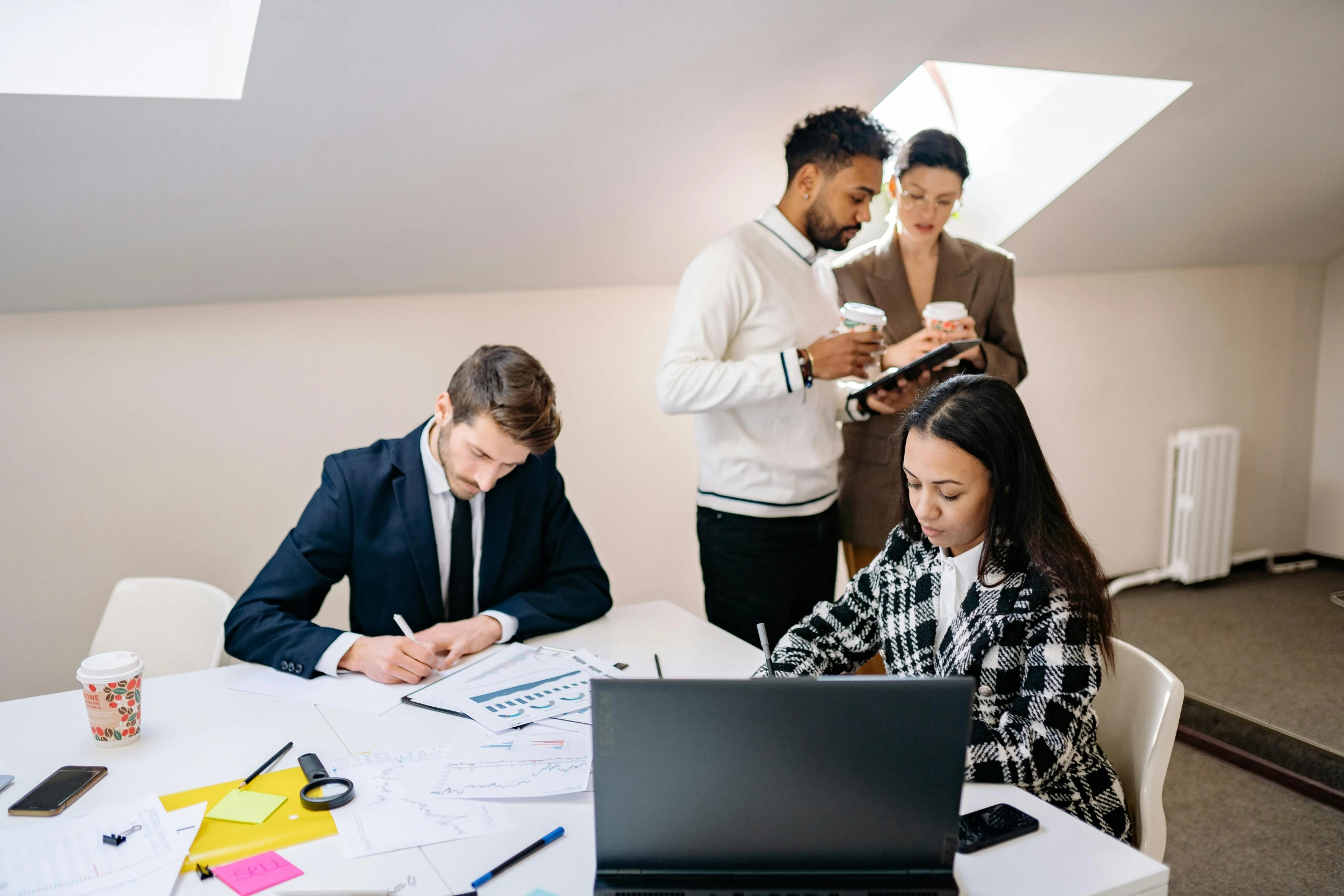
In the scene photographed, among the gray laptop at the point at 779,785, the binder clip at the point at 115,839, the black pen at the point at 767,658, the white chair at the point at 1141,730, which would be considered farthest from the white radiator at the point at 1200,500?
the binder clip at the point at 115,839

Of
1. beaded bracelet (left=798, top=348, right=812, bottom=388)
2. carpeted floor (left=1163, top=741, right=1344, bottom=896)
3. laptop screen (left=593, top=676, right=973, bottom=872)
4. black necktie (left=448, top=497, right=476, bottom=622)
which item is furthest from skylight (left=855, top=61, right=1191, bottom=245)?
laptop screen (left=593, top=676, right=973, bottom=872)

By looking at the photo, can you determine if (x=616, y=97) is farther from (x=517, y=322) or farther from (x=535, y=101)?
(x=517, y=322)

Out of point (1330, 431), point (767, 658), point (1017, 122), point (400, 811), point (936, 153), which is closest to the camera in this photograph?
point (400, 811)

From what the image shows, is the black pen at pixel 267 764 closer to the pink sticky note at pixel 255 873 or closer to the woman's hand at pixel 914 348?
the pink sticky note at pixel 255 873

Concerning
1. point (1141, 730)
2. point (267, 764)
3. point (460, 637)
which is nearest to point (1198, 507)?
point (1141, 730)

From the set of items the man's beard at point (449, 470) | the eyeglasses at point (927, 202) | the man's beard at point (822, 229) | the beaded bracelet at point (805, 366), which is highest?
the eyeglasses at point (927, 202)

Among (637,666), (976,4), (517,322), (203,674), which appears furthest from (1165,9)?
(203,674)

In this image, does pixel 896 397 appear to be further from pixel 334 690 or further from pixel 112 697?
pixel 112 697

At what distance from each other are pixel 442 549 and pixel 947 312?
49.4 inches

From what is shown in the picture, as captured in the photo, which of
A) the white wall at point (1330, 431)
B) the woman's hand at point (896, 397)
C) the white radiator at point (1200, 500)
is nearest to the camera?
the woman's hand at point (896, 397)

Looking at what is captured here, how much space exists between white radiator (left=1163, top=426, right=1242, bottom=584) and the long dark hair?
10.6 feet

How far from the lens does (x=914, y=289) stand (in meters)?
2.72

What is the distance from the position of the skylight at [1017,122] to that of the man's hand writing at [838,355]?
1290 millimetres

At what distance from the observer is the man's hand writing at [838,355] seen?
2248 mm
